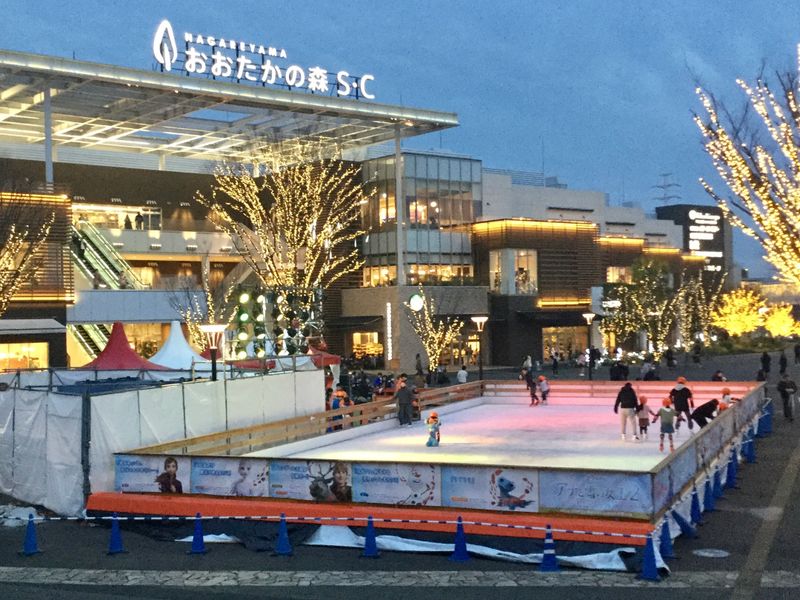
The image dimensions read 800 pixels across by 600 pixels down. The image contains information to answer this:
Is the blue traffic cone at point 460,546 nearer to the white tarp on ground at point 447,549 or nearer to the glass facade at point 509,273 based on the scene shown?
the white tarp on ground at point 447,549

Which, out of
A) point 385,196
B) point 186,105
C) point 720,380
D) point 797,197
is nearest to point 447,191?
point 385,196

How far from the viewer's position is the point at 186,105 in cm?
4878

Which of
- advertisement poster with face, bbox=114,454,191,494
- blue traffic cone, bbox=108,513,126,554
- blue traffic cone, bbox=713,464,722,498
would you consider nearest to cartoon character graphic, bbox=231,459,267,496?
advertisement poster with face, bbox=114,454,191,494

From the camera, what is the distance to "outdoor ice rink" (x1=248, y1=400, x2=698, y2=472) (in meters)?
21.5

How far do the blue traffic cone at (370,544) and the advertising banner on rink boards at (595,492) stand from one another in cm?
267

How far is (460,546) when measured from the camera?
46.8 ft

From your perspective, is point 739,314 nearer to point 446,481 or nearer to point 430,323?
point 430,323

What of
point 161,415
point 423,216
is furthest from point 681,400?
point 423,216

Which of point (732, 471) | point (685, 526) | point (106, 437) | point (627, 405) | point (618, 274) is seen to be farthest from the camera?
point (618, 274)

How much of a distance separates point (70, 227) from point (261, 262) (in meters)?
13.6

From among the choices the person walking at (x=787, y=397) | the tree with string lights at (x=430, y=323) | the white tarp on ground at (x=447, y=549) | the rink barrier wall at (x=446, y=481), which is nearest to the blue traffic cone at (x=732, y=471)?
the rink barrier wall at (x=446, y=481)

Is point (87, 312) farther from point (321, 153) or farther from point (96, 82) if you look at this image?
point (321, 153)

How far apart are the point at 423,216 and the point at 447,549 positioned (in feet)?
153

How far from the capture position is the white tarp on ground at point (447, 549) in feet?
44.4
